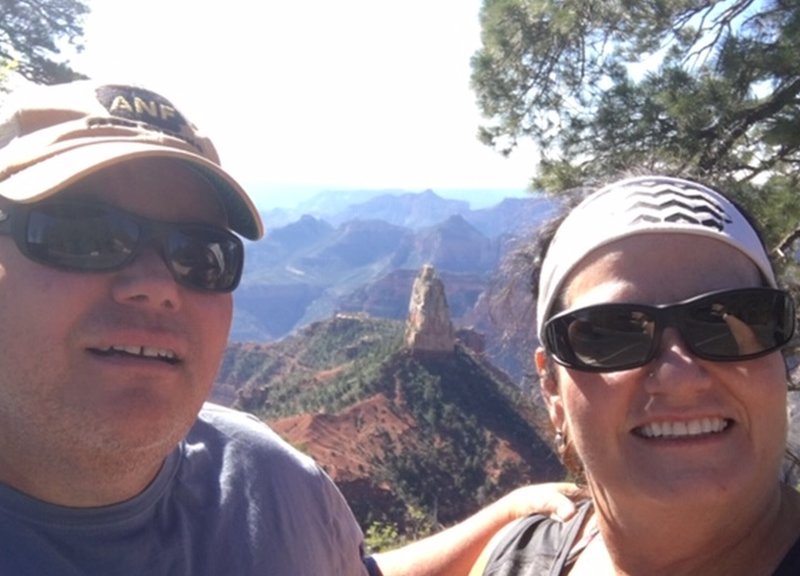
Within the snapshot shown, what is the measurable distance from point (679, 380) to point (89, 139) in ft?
4.20

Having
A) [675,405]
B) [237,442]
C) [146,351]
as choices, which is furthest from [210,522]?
[675,405]

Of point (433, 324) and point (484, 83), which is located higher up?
point (484, 83)

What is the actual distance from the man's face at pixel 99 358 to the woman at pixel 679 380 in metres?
0.83

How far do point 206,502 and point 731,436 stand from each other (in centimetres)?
117

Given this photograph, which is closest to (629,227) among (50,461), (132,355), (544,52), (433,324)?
(132,355)

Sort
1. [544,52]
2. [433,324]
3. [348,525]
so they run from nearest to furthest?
[348,525] < [544,52] < [433,324]

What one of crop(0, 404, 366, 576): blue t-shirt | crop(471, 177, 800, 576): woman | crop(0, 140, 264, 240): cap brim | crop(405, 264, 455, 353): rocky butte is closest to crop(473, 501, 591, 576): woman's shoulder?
crop(471, 177, 800, 576): woman

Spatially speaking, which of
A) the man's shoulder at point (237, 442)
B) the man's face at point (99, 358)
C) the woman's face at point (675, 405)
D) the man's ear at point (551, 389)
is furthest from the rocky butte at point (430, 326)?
the woman's face at point (675, 405)

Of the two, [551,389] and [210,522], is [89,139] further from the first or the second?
[551,389]

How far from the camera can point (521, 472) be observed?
3269cm

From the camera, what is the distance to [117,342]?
Answer: 160 centimetres

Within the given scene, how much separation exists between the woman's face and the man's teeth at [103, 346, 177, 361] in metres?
0.86

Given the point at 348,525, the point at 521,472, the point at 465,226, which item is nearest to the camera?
the point at 348,525

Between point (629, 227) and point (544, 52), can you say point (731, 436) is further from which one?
point (544, 52)
